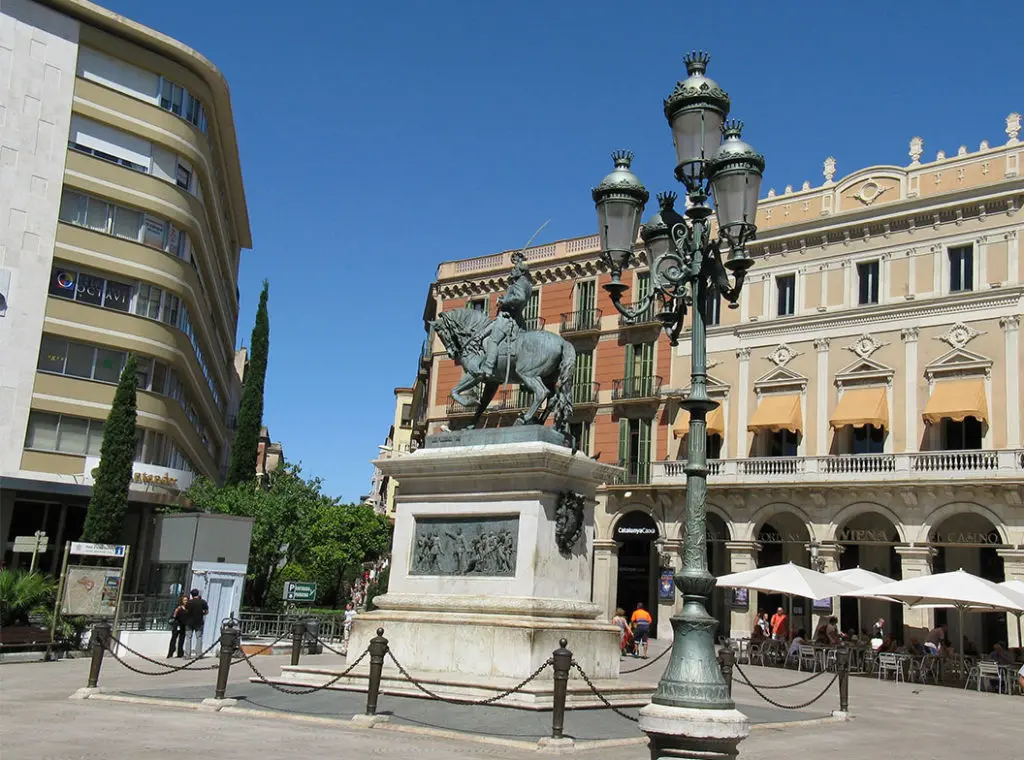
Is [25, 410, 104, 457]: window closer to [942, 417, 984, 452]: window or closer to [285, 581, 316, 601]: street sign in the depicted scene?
[285, 581, 316, 601]: street sign

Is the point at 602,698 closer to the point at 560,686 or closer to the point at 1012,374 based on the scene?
the point at 560,686

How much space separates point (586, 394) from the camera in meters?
44.4

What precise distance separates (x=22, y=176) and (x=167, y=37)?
7.06m

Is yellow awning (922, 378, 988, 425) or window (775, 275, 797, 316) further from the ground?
window (775, 275, 797, 316)

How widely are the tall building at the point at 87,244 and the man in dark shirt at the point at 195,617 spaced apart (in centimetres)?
1239

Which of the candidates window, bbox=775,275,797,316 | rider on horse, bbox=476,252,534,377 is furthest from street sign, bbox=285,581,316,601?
window, bbox=775,275,797,316

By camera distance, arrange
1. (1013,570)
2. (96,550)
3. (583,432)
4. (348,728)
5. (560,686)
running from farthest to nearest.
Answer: (583,432) → (1013,570) → (96,550) → (348,728) → (560,686)

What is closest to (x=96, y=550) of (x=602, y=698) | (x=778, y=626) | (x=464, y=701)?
(x=464, y=701)

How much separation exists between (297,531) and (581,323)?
50.2ft

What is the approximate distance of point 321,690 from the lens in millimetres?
13117

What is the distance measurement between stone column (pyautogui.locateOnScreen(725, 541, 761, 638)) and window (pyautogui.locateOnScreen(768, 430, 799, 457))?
361 centimetres

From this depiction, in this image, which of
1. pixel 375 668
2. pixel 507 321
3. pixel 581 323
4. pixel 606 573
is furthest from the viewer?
pixel 581 323

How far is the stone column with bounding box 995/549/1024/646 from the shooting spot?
104ft

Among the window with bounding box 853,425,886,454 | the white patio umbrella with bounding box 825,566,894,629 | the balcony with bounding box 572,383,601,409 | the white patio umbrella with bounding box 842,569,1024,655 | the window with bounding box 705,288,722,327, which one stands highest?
the window with bounding box 705,288,722,327
